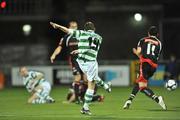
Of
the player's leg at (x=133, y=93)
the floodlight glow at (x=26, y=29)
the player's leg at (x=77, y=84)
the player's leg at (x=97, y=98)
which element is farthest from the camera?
the floodlight glow at (x=26, y=29)

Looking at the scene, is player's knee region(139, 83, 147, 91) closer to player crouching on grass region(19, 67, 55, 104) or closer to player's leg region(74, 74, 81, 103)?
player's leg region(74, 74, 81, 103)

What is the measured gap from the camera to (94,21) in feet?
150

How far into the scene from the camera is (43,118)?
1695 centimetres

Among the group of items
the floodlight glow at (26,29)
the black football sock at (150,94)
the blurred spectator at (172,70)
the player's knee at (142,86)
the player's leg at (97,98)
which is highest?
the floodlight glow at (26,29)

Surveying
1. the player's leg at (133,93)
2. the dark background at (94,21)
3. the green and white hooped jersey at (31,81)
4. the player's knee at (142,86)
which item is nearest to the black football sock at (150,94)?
the player's knee at (142,86)

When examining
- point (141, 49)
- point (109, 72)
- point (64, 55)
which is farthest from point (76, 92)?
point (64, 55)

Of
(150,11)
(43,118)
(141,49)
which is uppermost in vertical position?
(150,11)

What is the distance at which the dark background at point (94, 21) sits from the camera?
43781 mm

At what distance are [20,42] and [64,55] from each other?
155 inches

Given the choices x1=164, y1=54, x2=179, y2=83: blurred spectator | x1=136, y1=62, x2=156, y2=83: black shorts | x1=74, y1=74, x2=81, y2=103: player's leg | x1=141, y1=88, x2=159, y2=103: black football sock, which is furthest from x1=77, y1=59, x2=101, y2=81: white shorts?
x1=164, y1=54, x2=179, y2=83: blurred spectator

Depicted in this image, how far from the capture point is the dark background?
43.8m

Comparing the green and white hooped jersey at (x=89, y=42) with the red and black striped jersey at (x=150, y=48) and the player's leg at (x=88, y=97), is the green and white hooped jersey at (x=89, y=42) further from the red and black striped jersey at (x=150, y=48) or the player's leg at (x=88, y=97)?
the red and black striped jersey at (x=150, y=48)

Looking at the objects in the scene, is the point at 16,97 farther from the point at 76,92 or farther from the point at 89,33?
the point at 89,33

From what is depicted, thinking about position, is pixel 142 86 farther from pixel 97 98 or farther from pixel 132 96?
pixel 97 98
